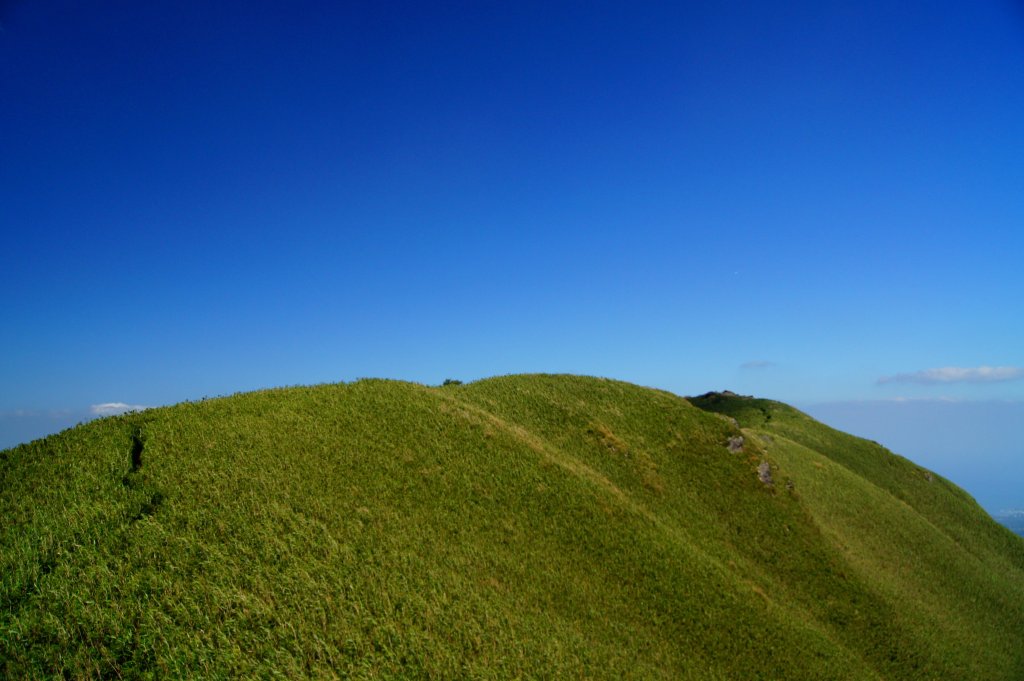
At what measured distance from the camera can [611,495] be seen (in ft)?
125

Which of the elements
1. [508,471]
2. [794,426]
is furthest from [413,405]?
[794,426]

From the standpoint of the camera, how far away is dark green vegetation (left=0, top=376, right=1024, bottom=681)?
19.8 m

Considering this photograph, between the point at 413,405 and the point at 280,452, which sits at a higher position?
the point at 413,405

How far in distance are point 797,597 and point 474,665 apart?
3175cm

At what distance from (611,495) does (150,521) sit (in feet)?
97.7

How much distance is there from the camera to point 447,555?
27.2 metres

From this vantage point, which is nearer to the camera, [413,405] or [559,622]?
[559,622]

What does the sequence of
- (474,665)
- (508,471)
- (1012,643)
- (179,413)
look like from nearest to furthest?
(474,665) → (179,413) → (508,471) → (1012,643)

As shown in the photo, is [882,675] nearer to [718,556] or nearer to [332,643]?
[718,556]

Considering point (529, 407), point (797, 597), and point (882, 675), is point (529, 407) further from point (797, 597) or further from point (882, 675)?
point (882, 675)

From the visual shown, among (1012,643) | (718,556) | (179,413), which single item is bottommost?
(1012,643)

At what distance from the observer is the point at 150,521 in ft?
74.7

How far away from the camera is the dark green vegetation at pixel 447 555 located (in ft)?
64.9

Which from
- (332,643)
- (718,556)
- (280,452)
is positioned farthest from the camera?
(718,556)
